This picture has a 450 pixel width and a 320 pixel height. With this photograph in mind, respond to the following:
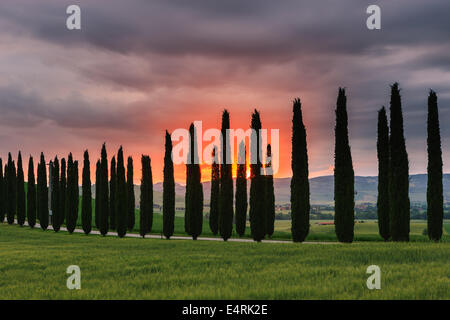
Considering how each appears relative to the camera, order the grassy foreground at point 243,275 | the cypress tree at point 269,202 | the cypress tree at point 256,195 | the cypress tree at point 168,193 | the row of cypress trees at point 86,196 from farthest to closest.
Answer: the row of cypress trees at point 86,196
the cypress tree at point 168,193
the cypress tree at point 269,202
the cypress tree at point 256,195
the grassy foreground at point 243,275

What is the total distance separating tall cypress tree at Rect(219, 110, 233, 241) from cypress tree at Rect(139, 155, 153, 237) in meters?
11.8

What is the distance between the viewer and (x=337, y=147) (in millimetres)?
32062

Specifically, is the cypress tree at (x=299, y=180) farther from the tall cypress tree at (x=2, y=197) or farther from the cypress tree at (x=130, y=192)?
the tall cypress tree at (x=2, y=197)

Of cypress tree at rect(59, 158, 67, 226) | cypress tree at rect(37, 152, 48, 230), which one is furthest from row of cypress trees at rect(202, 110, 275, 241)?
cypress tree at rect(37, 152, 48, 230)

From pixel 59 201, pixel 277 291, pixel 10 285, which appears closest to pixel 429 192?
pixel 277 291

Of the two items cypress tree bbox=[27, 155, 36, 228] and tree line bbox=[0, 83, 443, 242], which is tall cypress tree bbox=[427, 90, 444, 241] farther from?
cypress tree bbox=[27, 155, 36, 228]

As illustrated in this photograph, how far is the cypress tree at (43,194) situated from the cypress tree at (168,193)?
1872 cm

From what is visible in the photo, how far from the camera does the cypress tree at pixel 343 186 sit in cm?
3122

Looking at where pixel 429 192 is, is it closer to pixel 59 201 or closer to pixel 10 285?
pixel 10 285

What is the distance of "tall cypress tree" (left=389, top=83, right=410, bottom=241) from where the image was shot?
98.5ft

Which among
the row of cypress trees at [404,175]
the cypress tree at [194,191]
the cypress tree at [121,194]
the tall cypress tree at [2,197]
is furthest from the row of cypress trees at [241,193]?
the tall cypress tree at [2,197]

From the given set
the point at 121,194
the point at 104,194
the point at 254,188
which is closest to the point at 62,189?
the point at 104,194

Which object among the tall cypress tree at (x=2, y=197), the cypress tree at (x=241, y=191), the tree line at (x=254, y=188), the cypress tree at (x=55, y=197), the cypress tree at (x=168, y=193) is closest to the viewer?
the tree line at (x=254, y=188)
